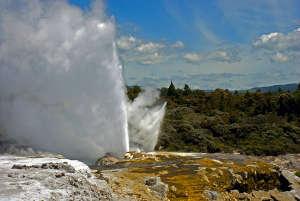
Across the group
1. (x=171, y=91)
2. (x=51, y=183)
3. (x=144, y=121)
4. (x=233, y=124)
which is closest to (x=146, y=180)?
→ (x=51, y=183)

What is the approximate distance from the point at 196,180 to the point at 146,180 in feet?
7.31

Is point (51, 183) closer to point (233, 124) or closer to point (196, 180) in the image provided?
point (196, 180)

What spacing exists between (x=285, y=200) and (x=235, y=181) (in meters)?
2.74

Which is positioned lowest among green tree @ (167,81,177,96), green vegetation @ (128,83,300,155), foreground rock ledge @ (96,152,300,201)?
foreground rock ledge @ (96,152,300,201)

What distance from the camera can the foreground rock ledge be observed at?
2152 centimetres

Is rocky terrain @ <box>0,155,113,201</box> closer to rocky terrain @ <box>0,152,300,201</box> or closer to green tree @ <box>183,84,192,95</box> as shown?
rocky terrain @ <box>0,152,300,201</box>

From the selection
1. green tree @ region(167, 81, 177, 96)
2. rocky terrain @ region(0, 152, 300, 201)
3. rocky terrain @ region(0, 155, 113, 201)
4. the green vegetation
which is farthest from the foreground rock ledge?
green tree @ region(167, 81, 177, 96)

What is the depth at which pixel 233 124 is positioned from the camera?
61.6 m

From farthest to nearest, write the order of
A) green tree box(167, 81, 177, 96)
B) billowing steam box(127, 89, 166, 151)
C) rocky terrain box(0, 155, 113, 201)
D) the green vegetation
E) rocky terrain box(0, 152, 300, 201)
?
green tree box(167, 81, 177, 96) → the green vegetation → billowing steam box(127, 89, 166, 151) → rocky terrain box(0, 152, 300, 201) → rocky terrain box(0, 155, 113, 201)

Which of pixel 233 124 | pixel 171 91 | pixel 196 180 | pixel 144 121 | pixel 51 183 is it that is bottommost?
pixel 196 180

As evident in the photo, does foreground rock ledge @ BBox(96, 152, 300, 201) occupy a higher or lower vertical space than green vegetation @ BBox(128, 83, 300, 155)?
lower

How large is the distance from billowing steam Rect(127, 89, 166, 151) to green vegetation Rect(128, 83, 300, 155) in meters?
2.95

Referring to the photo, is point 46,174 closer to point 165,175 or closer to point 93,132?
point 165,175

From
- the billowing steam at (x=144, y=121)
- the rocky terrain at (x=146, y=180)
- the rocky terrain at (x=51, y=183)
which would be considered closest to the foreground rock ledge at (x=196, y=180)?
the rocky terrain at (x=146, y=180)
